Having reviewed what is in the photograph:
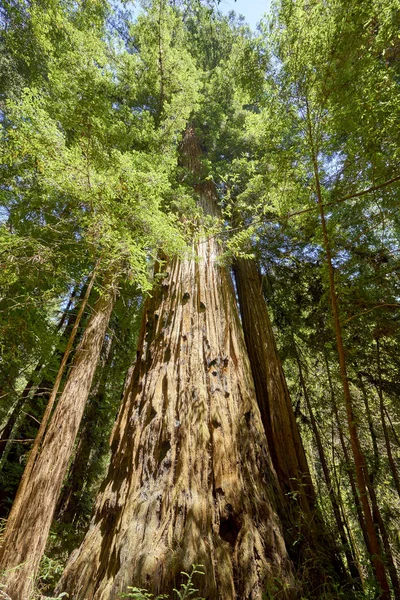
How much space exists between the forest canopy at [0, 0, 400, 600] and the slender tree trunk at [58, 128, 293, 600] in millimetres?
14

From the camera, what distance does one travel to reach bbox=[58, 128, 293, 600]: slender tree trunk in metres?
1.84

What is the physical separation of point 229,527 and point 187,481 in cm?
43

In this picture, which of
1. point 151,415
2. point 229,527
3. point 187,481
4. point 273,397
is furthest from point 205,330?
point 229,527

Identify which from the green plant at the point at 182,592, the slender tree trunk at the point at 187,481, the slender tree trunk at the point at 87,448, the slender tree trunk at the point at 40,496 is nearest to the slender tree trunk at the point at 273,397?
the slender tree trunk at the point at 187,481

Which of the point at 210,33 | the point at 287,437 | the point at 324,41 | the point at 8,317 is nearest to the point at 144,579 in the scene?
the point at 287,437

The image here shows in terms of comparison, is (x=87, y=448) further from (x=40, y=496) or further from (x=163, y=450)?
(x=163, y=450)

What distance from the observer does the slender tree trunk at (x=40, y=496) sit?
2285 mm

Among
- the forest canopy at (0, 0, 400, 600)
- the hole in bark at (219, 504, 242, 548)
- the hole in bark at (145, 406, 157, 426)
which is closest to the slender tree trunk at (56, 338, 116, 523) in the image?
the forest canopy at (0, 0, 400, 600)

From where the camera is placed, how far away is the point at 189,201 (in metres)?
4.58

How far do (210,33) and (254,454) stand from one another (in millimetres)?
10752

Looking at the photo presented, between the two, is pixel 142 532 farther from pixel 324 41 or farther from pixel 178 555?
pixel 324 41

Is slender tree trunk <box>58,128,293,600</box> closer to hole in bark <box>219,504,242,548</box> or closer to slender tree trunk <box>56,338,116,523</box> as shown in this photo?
hole in bark <box>219,504,242,548</box>

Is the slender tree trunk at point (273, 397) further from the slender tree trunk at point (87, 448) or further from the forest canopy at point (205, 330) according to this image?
the slender tree trunk at point (87, 448)

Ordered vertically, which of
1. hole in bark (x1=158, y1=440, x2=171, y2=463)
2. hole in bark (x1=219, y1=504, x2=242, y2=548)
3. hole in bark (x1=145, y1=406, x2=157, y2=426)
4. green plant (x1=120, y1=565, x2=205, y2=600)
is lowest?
green plant (x1=120, y1=565, x2=205, y2=600)
